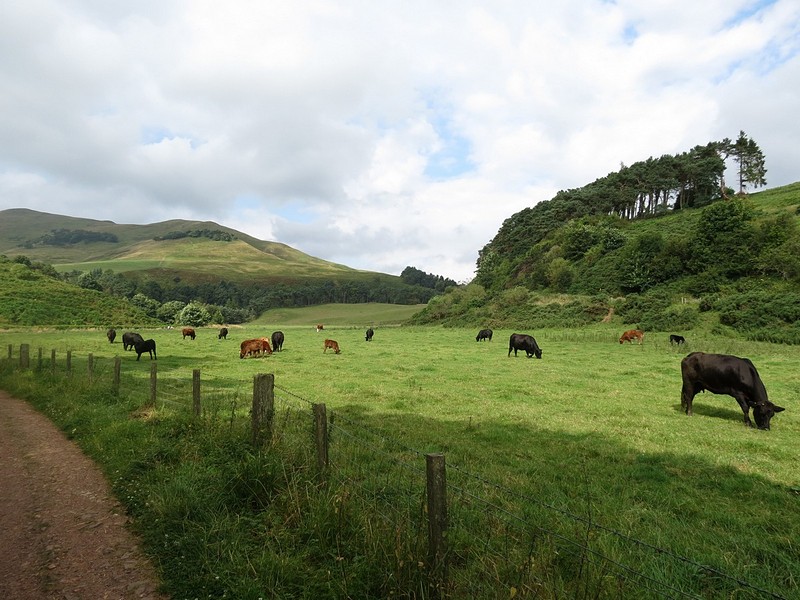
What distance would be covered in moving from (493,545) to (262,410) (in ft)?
13.6

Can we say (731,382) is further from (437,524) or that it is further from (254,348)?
(254,348)

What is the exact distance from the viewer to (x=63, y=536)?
555cm

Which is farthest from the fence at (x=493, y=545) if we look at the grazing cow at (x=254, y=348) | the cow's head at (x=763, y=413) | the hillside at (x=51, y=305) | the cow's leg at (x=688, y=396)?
the hillside at (x=51, y=305)

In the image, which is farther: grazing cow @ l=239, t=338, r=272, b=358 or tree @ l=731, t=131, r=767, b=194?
tree @ l=731, t=131, r=767, b=194

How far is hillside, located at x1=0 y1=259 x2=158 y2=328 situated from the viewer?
5759cm

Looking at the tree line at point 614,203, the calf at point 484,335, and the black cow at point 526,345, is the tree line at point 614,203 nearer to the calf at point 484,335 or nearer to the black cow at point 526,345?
the calf at point 484,335

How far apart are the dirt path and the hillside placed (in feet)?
199

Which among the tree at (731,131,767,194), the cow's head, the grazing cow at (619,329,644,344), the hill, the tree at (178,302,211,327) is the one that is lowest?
the tree at (178,302,211,327)

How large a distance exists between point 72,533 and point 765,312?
47.4m

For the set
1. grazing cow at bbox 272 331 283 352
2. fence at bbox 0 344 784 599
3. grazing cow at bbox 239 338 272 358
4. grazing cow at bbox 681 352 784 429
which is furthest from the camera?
grazing cow at bbox 272 331 283 352

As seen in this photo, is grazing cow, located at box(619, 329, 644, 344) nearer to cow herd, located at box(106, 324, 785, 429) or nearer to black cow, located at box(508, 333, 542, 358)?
black cow, located at box(508, 333, 542, 358)

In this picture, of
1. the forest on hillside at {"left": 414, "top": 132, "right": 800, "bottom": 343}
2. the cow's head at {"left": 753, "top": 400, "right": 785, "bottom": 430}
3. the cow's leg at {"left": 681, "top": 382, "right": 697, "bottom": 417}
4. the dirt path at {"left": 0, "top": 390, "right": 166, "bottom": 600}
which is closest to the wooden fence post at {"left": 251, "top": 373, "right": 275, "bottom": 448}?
the dirt path at {"left": 0, "top": 390, "right": 166, "bottom": 600}

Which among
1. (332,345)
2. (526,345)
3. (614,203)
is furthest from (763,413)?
(614,203)

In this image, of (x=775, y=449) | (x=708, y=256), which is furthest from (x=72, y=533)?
(x=708, y=256)
